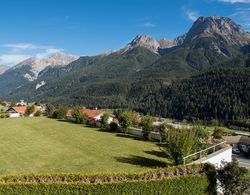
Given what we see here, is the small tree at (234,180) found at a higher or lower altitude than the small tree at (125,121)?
lower

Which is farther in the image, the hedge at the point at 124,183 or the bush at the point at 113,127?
the bush at the point at 113,127

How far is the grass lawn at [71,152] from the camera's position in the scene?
75.6ft

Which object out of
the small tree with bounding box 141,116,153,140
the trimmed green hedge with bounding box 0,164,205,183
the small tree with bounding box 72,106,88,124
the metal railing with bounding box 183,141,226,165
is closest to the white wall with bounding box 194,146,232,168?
the metal railing with bounding box 183,141,226,165

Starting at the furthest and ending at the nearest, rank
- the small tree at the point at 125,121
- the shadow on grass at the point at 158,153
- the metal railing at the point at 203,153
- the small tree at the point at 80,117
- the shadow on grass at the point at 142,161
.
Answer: the small tree at the point at 80,117 → the small tree at the point at 125,121 → the shadow on grass at the point at 158,153 → the shadow on grass at the point at 142,161 → the metal railing at the point at 203,153

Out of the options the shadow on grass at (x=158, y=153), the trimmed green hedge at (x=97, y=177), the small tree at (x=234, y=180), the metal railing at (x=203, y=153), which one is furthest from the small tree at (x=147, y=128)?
the small tree at (x=234, y=180)

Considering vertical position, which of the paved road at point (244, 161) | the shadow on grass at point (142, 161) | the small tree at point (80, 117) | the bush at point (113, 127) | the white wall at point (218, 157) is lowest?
the paved road at point (244, 161)

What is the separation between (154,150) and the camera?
30.8 metres

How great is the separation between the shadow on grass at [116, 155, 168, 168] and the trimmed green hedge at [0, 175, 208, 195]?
5434 millimetres

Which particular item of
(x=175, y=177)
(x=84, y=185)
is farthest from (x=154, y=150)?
(x=84, y=185)

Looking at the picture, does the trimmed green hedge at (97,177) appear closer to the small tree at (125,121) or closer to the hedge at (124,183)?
the hedge at (124,183)

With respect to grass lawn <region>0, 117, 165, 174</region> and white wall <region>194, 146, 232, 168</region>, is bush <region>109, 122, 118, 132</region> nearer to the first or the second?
grass lawn <region>0, 117, 165, 174</region>

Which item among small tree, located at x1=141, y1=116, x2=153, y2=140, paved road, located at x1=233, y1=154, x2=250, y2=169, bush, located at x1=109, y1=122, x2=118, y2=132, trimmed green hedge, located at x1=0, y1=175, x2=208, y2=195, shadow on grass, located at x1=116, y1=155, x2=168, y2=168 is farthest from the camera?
bush, located at x1=109, y1=122, x2=118, y2=132

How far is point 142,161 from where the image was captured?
25.9 metres

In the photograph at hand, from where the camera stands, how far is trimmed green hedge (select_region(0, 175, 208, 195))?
1653cm
